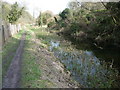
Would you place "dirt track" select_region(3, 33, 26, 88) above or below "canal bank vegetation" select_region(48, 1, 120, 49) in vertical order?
below

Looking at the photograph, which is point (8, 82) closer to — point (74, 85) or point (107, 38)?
point (74, 85)

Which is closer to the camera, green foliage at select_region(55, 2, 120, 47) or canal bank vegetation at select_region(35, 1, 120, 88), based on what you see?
canal bank vegetation at select_region(35, 1, 120, 88)

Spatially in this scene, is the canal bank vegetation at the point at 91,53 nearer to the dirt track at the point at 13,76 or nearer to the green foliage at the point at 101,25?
the green foliage at the point at 101,25

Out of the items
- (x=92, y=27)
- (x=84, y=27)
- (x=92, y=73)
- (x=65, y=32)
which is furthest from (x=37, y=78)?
(x=65, y=32)

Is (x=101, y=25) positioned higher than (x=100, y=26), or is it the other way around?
(x=101, y=25)

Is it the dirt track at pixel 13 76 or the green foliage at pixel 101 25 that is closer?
the dirt track at pixel 13 76

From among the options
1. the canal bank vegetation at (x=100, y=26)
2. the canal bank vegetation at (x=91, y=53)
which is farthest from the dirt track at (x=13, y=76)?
the canal bank vegetation at (x=100, y=26)

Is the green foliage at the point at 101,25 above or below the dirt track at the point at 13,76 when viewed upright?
above

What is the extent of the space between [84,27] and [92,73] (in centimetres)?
2079

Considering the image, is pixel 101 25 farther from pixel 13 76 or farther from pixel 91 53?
pixel 13 76

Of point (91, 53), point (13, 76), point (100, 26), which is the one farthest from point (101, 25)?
point (13, 76)

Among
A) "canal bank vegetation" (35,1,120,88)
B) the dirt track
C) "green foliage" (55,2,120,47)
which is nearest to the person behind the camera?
the dirt track

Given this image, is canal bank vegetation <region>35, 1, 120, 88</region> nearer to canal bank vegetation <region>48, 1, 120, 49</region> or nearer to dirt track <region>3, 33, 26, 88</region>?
canal bank vegetation <region>48, 1, 120, 49</region>

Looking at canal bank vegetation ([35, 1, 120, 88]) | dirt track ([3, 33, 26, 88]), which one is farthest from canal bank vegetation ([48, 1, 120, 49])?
dirt track ([3, 33, 26, 88])
